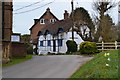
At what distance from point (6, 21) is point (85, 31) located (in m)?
24.5

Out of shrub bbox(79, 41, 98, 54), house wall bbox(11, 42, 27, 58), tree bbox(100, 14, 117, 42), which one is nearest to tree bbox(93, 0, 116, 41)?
tree bbox(100, 14, 117, 42)

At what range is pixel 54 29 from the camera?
47562mm

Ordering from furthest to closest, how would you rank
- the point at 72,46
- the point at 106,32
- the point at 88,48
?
the point at 72,46, the point at 106,32, the point at 88,48

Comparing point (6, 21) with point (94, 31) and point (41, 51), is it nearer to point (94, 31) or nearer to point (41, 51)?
point (94, 31)

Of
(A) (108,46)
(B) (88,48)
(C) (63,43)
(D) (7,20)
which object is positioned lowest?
(B) (88,48)

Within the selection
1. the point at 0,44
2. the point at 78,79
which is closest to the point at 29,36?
the point at 0,44

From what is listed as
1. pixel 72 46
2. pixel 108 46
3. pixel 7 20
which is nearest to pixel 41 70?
pixel 7 20

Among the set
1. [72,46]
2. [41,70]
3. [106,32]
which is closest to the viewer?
[41,70]

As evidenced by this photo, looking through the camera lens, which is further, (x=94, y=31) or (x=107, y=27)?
(x=94, y=31)

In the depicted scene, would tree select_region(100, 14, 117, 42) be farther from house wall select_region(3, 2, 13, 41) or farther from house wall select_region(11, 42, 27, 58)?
house wall select_region(3, 2, 13, 41)

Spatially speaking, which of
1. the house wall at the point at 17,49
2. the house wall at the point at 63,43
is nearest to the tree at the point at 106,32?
the house wall at the point at 63,43

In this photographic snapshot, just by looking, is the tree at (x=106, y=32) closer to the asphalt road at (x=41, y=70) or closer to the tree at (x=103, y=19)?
the tree at (x=103, y=19)

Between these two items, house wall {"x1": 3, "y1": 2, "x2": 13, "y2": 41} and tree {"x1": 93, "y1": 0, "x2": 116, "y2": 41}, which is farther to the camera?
tree {"x1": 93, "y1": 0, "x2": 116, "y2": 41}

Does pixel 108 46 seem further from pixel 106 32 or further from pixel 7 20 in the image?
pixel 7 20
